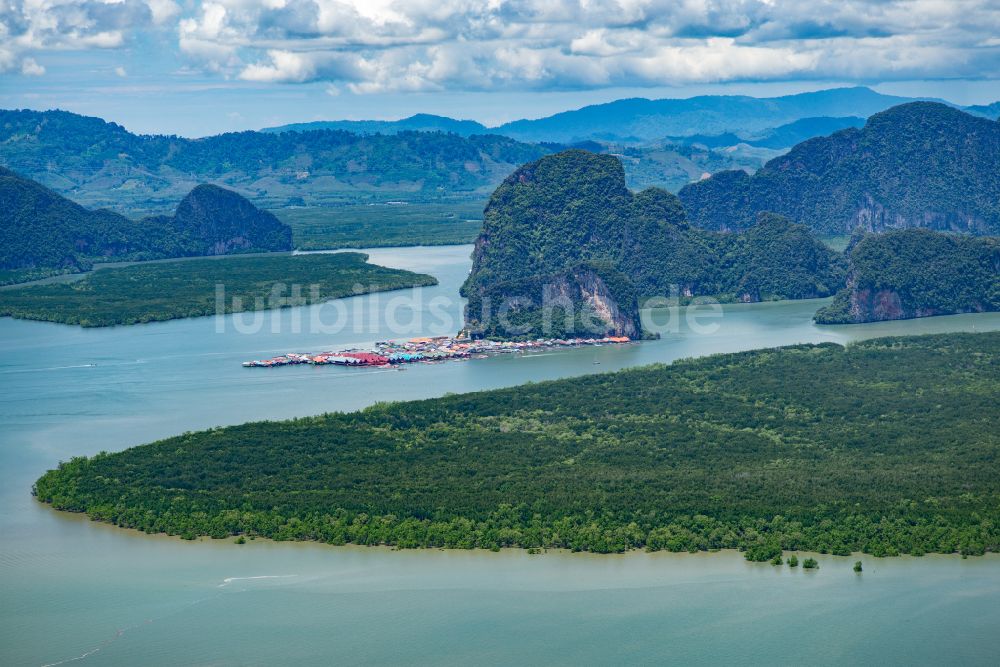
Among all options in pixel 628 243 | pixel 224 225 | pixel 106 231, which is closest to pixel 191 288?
pixel 628 243

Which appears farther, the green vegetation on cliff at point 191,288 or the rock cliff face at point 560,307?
the green vegetation on cliff at point 191,288

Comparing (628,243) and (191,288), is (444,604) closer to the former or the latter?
(628,243)

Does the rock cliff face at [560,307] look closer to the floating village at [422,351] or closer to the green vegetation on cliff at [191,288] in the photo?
the floating village at [422,351]

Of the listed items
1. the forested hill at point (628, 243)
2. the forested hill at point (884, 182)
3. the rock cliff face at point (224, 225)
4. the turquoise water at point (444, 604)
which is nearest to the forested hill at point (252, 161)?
the rock cliff face at point (224, 225)

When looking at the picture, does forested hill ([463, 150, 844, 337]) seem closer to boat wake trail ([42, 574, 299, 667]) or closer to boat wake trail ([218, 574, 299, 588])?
boat wake trail ([218, 574, 299, 588])

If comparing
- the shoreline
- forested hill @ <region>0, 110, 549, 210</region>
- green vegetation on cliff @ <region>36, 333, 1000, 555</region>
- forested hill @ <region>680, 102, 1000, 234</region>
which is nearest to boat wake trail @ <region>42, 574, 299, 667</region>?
the shoreline

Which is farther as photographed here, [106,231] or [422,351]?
[106,231]
